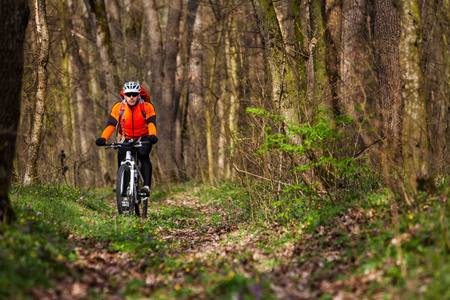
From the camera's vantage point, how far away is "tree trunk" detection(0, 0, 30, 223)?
5125 mm

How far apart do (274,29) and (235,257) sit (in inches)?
175

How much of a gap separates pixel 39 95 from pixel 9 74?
5.16 m

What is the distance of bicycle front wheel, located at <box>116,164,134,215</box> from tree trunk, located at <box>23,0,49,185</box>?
3047 mm

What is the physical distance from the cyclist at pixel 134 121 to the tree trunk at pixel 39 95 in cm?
250

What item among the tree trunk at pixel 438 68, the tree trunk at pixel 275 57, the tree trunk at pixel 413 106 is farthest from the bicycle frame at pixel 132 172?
the tree trunk at pixel 438 68

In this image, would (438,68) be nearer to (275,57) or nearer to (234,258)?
(275,57)

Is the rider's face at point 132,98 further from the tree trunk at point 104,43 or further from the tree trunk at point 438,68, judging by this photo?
the tree trunk at point 104,43

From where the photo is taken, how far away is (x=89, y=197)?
34.3ft

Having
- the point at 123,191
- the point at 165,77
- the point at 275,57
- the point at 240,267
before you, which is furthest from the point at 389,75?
the point at 165,77

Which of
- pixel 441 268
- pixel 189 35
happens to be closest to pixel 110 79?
pixel 189 35

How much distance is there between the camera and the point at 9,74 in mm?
5332

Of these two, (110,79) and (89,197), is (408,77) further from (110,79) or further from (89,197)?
(110,79)

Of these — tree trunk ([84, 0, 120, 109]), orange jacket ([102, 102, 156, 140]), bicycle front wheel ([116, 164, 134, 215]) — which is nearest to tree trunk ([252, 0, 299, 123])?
orange jacket ([102, 102, 156, 140])

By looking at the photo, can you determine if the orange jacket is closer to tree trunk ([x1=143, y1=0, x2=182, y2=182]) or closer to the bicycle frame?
the bicycle frame
